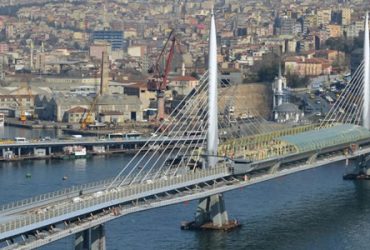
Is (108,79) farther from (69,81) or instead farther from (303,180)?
(303,180)

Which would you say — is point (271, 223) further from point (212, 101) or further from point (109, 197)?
point (109, 197)

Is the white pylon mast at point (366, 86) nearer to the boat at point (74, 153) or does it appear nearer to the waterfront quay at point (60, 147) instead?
the waterfront quay at point (60, 147)

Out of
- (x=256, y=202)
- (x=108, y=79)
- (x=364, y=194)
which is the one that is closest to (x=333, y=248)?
(x=256, y=202)

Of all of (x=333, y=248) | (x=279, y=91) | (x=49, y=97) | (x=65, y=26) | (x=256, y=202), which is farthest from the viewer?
(x=65, y=26)

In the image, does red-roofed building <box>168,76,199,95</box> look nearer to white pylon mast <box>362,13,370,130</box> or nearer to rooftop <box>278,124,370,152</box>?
white pylon mast <box>362,13,370,130</box>

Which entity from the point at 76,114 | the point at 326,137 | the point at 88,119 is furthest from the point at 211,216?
the point at 76,114

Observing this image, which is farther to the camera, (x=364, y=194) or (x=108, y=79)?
(x=108, y=79)
